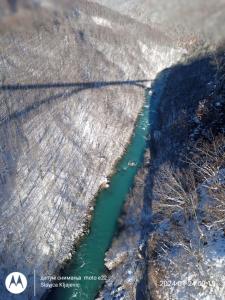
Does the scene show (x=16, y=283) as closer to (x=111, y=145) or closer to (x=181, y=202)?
(x=181, y=202)

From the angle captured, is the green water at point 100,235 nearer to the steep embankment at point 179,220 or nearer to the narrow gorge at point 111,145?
the narrow gorge at point 111,145

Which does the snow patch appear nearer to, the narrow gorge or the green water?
the narrow gorge

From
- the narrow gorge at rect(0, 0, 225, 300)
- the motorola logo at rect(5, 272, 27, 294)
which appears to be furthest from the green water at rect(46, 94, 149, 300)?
the motorola logo at rect(5, 272, 27, 294)

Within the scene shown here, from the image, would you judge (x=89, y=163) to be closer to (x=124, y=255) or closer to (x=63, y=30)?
(x=124, y=255)

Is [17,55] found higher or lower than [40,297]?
higher

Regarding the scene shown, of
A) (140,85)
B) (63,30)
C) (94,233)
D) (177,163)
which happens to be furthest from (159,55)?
(94,233)

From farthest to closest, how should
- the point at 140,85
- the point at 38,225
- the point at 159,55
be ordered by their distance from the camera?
the point at 159,55 → the point at 140,85 → the point at 38,225
